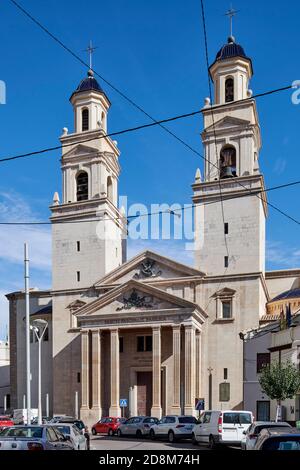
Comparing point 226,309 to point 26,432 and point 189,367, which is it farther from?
point 26,432

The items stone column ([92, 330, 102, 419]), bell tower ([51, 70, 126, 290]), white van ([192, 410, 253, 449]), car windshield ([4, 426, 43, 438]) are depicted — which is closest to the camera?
car windshield ([4, 426, 43, 438])

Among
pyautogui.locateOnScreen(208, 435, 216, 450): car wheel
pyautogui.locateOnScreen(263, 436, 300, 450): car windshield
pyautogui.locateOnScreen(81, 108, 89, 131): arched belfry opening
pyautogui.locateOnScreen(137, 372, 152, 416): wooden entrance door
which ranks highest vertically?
pyautogui.locateOnScreen(81, 108, 89, 131): arched belfry opening

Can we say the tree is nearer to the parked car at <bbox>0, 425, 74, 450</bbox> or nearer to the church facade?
the church facade

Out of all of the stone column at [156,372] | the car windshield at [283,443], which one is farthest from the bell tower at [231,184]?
the car windshield at [283,443]

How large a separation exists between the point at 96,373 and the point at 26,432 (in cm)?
A: 3240

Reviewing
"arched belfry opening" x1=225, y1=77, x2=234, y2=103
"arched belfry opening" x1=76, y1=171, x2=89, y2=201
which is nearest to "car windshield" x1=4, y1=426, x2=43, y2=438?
"arched belfry opening" x1=225, y1=77, x2=234, y2=103

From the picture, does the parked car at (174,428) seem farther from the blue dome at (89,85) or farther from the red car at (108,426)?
the blue dome at (89,85)

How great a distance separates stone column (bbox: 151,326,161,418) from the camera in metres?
44.8

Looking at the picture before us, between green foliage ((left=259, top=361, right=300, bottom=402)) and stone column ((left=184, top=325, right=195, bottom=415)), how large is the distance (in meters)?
12.9

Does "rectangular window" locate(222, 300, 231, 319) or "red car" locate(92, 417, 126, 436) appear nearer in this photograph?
"red car" locate(92, 417, 126, 436)

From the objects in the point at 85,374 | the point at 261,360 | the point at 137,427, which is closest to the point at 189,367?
the point at 261,360

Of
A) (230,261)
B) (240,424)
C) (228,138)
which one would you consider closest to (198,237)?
(230,261)

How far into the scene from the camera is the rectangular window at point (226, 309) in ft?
155

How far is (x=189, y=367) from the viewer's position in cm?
4456
